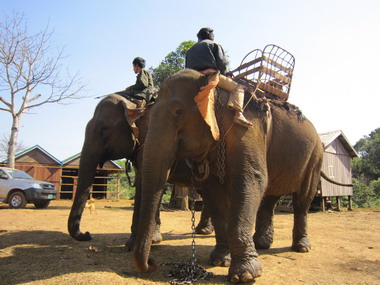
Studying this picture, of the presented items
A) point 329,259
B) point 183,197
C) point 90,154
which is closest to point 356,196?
point 183,197

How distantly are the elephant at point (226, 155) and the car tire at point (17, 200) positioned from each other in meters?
12.9

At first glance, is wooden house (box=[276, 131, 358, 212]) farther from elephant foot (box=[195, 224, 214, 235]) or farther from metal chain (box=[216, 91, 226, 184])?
metal chain (box=[216, 91, 226, 184])

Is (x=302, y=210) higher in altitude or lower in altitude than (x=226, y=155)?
lower

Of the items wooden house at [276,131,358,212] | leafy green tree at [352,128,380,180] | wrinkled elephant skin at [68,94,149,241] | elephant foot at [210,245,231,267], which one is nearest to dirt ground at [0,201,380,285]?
elephant foot at [210,245,231,267]

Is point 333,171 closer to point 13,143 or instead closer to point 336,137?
point 336,137

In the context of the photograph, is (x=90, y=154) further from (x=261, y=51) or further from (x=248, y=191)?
(x=261, y=51)

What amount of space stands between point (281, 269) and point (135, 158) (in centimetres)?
342

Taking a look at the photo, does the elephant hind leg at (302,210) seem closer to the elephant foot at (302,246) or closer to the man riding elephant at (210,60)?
the elephant foot at (302,246)

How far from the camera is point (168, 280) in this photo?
3.47m

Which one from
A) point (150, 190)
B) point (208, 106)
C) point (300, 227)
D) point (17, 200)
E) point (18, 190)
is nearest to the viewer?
point (150, 190)

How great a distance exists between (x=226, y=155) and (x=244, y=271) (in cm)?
140

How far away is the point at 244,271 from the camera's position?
3.39 meters

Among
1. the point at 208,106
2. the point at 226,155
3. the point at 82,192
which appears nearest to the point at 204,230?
the point at 82,192

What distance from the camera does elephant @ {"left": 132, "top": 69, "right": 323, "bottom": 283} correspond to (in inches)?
135
